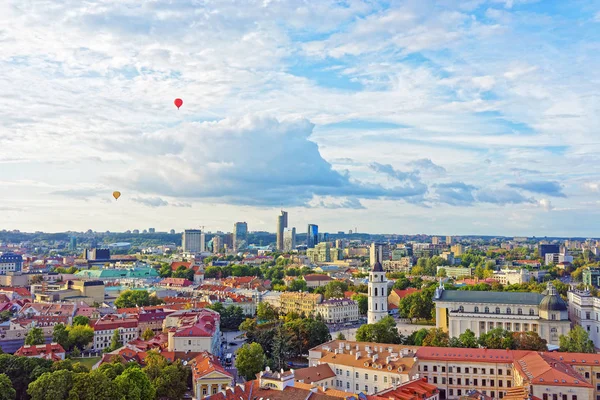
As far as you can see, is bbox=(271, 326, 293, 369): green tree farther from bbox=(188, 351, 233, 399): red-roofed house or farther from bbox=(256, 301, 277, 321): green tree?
bbox=(256, 301, 277, 321): green tree

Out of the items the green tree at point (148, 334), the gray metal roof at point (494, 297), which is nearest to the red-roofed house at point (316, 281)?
the gray metal roof at point (494, 297)

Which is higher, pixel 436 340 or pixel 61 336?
pixel 436 340

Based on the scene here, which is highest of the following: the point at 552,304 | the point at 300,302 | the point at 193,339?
the point at 552,304

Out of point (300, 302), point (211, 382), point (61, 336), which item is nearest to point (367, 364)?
point (211, 382)

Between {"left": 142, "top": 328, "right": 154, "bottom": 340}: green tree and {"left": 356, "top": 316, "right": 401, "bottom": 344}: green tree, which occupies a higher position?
{"left": 356, "top": 316, "right": 401, "bottom": 344}: green tree

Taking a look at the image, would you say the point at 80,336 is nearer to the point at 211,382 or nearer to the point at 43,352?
the point at 43,352

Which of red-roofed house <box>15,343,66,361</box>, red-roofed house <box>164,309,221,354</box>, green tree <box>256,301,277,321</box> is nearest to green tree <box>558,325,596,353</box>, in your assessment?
red-roofed house <box>164,309,221,354</box>

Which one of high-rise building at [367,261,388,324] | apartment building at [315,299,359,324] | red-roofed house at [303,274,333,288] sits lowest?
apartment building at [315,299,359,324]
